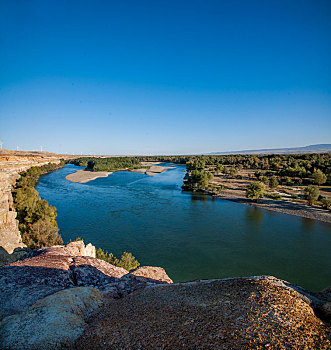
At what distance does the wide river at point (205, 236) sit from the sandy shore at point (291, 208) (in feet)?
6.18

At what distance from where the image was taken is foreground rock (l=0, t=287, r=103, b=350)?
4.12m

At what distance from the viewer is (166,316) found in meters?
5.02

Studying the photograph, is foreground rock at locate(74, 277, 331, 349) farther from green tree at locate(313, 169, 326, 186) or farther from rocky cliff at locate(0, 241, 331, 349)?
green tree at locate(313, 169, 326, 186)

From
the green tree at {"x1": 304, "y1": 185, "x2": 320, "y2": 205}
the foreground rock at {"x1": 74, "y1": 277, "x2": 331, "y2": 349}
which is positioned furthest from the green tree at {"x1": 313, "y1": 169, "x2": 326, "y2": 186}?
the foreground rock at {"x1": 74, "y1": 277, "x2": 331, "y2": 349}

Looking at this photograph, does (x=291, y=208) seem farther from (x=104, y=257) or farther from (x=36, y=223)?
(x=36, y=223)

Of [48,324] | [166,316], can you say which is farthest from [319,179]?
[48,324]

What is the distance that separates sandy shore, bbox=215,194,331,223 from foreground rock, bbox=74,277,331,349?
31.8 metres

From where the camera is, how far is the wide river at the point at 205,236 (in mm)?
18188

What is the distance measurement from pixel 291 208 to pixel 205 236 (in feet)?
62.6

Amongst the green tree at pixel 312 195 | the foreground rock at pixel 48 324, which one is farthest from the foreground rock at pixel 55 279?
the green tree at pixel 312 195

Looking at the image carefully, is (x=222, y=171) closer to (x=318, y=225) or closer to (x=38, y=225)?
(x=318, y=225)

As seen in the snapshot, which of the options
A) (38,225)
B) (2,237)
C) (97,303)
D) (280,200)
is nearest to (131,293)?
(97,303)

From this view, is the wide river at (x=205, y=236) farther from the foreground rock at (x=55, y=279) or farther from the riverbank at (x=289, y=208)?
the foreground rock at (x=55, y=279)

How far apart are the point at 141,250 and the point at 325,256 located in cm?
1862
